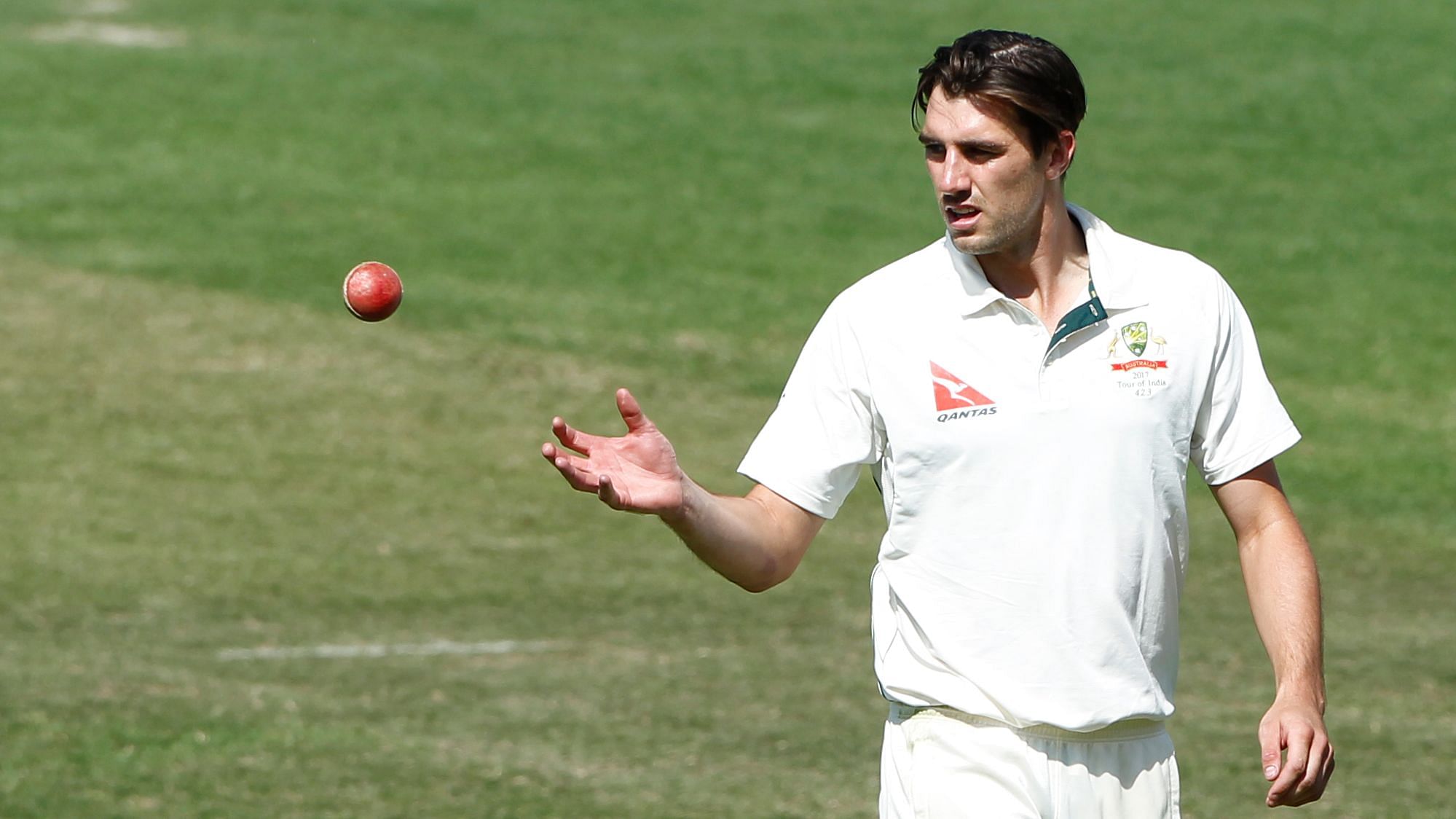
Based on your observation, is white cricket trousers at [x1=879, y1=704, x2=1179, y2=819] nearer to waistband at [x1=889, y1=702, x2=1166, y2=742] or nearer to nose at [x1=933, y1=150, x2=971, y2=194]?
waistband at [x1=889, y1=702, x2=1166, y2=742]

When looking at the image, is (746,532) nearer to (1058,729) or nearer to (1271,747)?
(1058,729)

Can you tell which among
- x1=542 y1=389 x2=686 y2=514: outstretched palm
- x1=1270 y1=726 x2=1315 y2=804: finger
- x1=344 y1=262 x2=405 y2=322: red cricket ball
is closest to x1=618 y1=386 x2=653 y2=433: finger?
x1=542 y1=389 x2=686 y2=514: outstretched palm

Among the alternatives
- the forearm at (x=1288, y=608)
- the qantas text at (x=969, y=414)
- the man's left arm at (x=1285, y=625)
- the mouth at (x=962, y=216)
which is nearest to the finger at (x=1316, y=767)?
the man's left arm at (x=1285, y=625)

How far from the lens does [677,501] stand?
4441mm

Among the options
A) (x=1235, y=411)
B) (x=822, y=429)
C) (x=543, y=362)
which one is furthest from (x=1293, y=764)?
(x=543, y=362)

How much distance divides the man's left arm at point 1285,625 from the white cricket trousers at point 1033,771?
0.84 ft

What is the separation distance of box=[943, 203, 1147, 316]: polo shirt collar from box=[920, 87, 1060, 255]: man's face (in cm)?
5

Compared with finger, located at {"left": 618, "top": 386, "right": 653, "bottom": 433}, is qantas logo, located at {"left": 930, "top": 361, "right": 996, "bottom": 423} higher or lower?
higher

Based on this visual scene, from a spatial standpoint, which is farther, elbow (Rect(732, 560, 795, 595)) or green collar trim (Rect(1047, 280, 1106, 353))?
elbow (Rect(732, 560, 795, 595))

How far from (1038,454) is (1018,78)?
83 centimetres

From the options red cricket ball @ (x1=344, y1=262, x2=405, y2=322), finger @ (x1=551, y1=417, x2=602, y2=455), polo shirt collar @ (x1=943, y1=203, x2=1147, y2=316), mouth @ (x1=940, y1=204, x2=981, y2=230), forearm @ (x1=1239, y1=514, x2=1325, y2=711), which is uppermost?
red cricket ball @ (x1=344, y1=262, x2=405, y2=322)

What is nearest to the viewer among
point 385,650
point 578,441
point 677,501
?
point 677,501

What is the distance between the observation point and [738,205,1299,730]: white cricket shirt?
4.51 m

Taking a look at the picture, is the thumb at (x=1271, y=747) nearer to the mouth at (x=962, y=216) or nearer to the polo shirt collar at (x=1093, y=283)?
the polo shirt collar at (x=1093, y=283)
